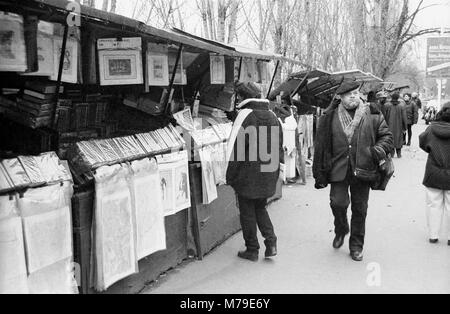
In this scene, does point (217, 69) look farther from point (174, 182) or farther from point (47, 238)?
point (47, 238)

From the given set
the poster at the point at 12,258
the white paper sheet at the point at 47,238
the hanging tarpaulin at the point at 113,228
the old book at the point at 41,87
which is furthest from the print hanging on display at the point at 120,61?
the poster at the point at 12,258

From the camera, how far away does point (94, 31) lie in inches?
163

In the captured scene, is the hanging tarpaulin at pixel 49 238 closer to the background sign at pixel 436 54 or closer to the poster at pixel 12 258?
the poster at pixel 12 258

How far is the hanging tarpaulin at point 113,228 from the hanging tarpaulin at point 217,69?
237cm

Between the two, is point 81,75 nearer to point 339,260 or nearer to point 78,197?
point 78,197

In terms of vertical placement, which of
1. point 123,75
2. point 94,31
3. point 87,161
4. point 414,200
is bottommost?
point 414,200

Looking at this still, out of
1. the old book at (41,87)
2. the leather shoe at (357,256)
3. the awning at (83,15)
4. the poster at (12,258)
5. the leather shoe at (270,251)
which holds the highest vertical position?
the awning at (83,15)

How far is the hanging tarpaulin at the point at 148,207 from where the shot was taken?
397 centimetres

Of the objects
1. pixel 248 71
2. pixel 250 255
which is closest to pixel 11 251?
pixel 250 255

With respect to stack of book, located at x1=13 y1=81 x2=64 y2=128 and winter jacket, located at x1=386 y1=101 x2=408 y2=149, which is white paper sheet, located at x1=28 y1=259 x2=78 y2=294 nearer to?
stack of book, located at x1=13 y1=81 x2=64 y2=128

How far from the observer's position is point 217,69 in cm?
597

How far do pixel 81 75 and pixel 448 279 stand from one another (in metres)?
3.76

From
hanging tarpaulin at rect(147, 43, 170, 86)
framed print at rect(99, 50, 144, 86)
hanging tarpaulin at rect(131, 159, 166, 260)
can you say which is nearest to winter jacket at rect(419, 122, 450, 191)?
hanging tarpaulin at rect(147, 43, 170, 86)
